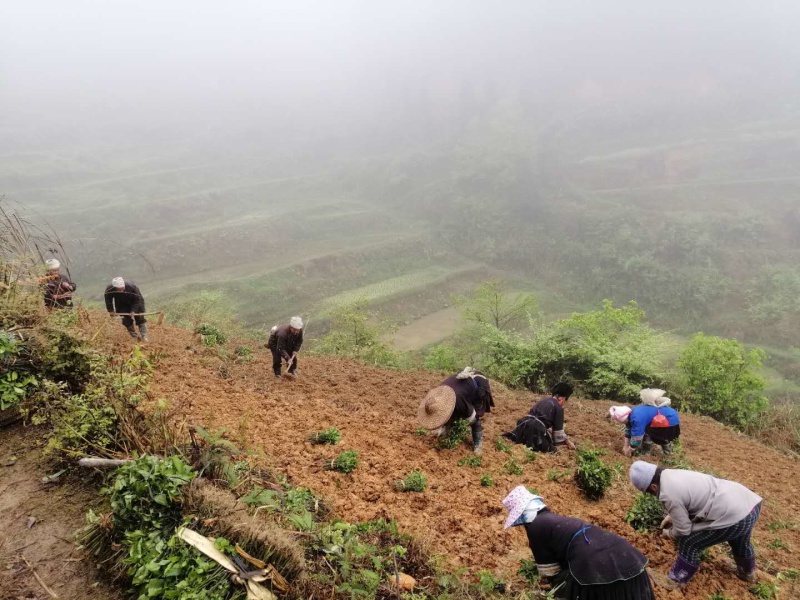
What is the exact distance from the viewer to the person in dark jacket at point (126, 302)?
944 cm

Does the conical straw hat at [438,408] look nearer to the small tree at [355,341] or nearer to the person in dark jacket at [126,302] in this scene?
the person in dark jacket at [126,302]

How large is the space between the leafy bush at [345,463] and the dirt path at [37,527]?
9.07 ft

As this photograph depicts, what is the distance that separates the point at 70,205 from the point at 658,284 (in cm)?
5934

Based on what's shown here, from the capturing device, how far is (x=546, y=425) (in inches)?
310

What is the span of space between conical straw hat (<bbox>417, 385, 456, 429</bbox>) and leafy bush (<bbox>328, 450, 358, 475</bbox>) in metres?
1.21

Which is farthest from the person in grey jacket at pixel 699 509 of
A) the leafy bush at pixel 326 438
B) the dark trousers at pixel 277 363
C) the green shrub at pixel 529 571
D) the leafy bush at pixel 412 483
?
the dark trousers at pixel 277 363

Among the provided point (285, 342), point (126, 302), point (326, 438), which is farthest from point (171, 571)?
point (126, 302)

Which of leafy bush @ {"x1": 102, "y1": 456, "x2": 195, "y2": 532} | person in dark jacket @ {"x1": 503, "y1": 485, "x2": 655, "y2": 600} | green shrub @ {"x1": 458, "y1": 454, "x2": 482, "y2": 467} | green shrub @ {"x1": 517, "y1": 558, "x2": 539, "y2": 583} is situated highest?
leafy bush @ {"x1": 102, "y1": 456, "x2": 195, "y2": 532}

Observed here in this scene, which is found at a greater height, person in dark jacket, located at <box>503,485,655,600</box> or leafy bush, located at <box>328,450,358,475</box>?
person in dark jacket, located at <box>503,485,655,600</box>

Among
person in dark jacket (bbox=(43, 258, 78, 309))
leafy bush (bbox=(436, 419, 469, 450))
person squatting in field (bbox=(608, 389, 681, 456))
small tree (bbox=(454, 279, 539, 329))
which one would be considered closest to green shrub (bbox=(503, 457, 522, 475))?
leafy bush (bbox=(436, 419, 469, 450))

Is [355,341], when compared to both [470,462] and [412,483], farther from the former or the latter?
[412,483]

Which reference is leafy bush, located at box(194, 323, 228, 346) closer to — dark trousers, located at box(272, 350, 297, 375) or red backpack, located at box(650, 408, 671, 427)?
dark trousers, located at box(272, 350, 297, 375)

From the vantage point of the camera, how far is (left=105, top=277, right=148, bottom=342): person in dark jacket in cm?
944

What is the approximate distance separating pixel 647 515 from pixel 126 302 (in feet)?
32.6
